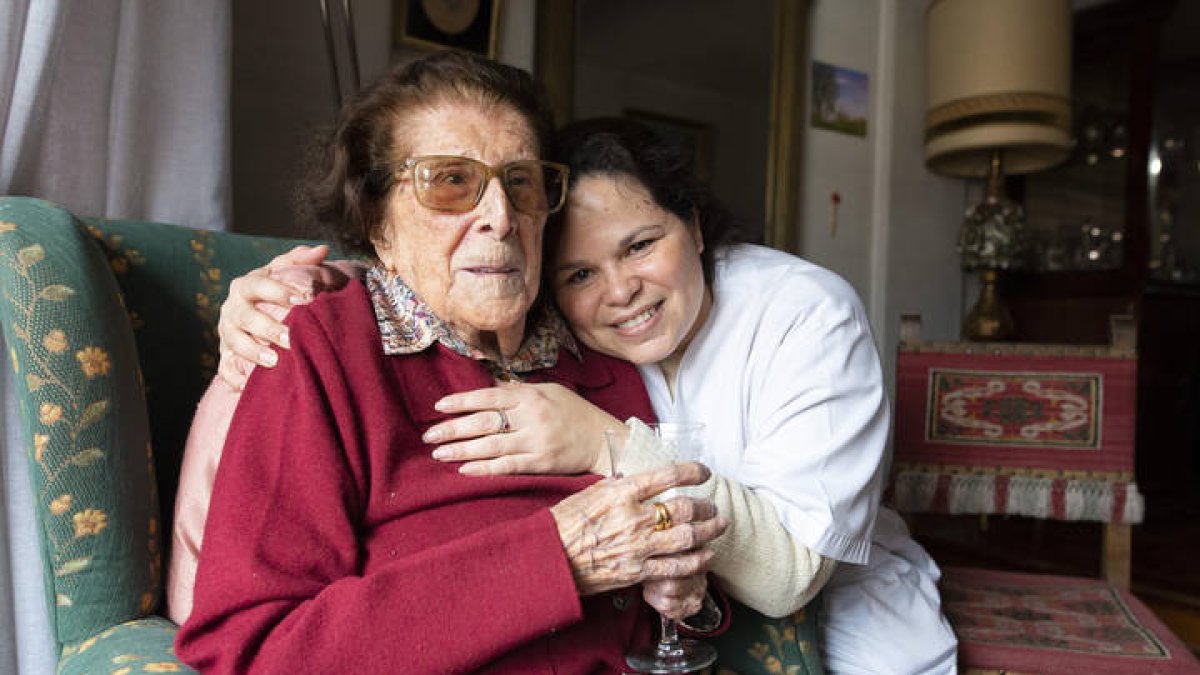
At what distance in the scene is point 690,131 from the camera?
306 centimetres

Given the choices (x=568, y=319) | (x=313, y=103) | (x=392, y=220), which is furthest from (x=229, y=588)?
(x=313, y=103)

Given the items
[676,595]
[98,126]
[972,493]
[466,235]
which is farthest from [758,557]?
[972,493]

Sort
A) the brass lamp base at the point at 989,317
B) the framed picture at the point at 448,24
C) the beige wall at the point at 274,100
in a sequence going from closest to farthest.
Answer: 1. the beige wall at the point at 274,100
2. the framed picture at the point at 448,24
3. the brass lamp base at the point at 989,317

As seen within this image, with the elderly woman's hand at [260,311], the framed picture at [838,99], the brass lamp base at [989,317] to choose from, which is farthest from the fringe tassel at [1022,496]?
the elderly woman's hand at [260,311]

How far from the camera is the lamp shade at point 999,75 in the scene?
3457 mm

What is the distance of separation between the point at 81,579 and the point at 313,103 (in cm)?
167

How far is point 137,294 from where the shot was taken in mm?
1336

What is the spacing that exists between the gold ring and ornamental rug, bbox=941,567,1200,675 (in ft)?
2.59

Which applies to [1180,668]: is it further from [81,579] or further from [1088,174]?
[1088,174]

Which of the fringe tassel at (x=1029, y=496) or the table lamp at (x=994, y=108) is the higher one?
the table lamp at (x=994, y=108)

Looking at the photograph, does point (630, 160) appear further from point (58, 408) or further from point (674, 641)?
point (58, 408)

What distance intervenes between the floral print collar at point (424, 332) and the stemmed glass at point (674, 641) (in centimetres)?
29

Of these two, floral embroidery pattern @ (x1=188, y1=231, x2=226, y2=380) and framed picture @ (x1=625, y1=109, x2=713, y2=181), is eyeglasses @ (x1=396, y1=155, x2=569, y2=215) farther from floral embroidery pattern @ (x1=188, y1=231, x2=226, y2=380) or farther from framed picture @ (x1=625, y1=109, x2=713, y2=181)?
framed picture @ (x1=625, y1=109, x2=713, y2=181)

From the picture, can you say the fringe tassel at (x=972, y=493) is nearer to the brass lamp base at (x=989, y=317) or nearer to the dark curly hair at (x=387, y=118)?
the brass lamp base at (x=989, y=317)
